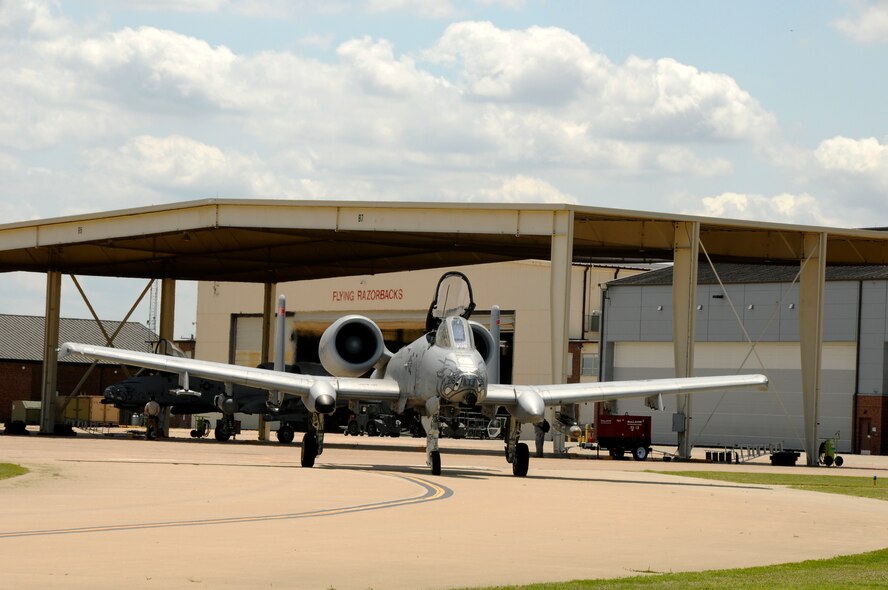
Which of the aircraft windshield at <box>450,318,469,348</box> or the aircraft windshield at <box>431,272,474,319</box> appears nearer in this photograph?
the aircraft windshield at <box>450,318,469,348</box>

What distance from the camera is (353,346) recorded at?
33.4 meters

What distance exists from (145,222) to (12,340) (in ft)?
179

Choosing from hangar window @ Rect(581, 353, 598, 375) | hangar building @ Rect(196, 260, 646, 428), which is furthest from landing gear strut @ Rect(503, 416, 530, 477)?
hangar window @ Rect(581, 353, 598, 375)

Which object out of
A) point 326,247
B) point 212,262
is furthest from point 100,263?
point 326,247

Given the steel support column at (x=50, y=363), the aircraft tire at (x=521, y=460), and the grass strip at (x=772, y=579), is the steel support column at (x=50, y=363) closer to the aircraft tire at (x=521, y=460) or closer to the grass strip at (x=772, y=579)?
the aircraft tire at (x=521, y=460)

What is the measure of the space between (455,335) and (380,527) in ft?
39.8

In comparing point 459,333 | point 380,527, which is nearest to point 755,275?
point 459,333

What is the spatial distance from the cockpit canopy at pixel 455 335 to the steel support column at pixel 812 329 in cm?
2304

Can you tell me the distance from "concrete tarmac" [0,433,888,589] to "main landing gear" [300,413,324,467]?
1018mm

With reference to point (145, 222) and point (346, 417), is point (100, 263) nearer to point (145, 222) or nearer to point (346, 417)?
point (145, 222)

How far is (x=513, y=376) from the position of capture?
78812mm

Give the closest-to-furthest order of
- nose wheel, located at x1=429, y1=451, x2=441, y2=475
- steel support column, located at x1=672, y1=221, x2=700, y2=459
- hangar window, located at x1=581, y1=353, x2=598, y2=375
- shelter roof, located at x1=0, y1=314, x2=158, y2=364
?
nose wheel, located at x1=429, y1=451, x2=441, y2=475 → steel support column, located at x1=672, y1=221, x2=700, y2=459 → hangar window, located at x1=581, y1=353, x2=598, y2=375 → shelter roof, located at x1=0, y1=314, x2=158, y2=364

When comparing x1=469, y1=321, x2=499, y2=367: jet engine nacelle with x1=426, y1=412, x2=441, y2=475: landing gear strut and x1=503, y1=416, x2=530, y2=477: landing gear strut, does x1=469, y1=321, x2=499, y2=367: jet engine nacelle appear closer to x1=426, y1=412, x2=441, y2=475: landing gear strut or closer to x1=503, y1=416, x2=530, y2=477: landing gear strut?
x1=503, y1=416, x2=530, y2=477: landing gear strut

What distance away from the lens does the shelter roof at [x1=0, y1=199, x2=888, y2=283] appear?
141 ft
